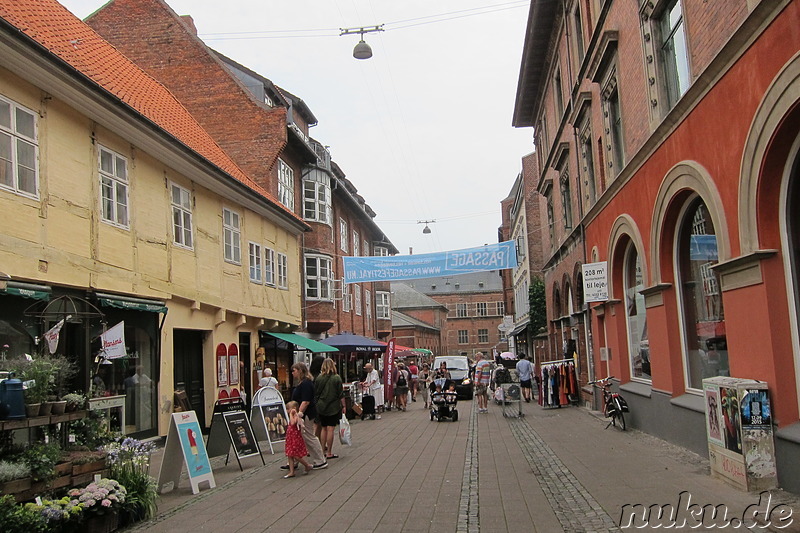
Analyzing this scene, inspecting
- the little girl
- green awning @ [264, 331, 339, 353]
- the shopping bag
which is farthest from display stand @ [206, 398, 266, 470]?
green awning @ [264, 331, 339, 353]

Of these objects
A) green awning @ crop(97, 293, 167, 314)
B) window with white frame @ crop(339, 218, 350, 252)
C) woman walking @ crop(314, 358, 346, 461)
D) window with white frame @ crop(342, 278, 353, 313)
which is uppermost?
window with white frame @ crop(339, 218, 350, 252)

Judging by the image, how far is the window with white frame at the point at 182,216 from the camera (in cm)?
1581

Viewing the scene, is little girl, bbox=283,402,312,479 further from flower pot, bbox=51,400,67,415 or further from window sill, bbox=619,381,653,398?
window sill, bbox=619,381,653,398

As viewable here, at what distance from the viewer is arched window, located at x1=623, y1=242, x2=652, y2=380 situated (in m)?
14.5

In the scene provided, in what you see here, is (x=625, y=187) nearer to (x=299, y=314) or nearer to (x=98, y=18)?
(x=299, y=314)

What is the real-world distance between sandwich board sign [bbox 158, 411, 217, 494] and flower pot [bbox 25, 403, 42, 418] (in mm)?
2669

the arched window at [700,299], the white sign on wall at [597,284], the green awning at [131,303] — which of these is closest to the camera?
the arched window at [700,299]

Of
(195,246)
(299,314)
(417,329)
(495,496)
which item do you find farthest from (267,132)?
(417,329)

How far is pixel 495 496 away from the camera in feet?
27.0

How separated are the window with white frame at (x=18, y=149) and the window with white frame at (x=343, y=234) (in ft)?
71.9

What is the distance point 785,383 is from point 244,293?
14.8 m

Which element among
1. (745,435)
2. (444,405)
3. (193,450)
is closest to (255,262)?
(444,405)

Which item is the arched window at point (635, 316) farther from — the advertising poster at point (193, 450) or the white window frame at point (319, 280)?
the white window frame at point (319, 280)

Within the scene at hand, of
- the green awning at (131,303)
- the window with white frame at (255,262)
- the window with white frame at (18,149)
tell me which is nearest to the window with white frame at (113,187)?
the green awning at (131,303)
